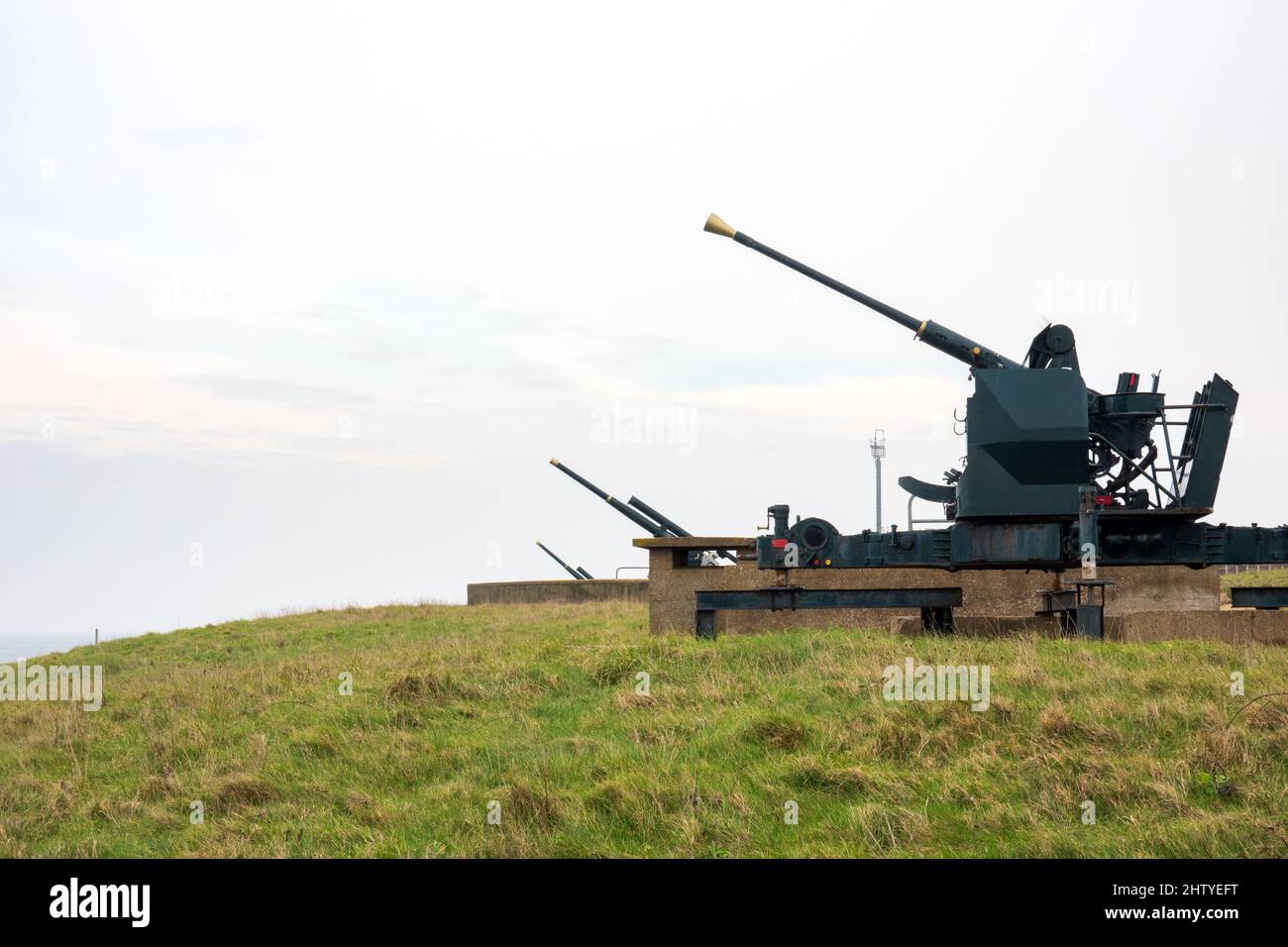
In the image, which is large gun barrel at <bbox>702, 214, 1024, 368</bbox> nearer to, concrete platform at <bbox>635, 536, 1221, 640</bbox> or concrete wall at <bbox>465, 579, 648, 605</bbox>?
concrete platform at <bbox>635, 536, 1221, 640</bbox>

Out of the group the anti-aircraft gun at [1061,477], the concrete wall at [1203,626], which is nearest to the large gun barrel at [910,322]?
the anti-aircraft gun at [1061,477]

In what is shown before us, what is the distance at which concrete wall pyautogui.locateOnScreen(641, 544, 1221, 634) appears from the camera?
14.7 meters

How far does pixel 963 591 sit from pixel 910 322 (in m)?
3.47

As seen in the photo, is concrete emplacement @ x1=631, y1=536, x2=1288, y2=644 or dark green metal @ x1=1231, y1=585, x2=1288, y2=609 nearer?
dark green metal @ x1=1231, y1=585, x2=1288, y2=609

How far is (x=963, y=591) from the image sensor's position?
15.0 m

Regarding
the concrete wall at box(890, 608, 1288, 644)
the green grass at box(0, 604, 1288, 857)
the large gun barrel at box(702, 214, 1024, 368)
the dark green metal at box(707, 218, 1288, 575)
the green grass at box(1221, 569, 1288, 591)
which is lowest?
the green grass at box(0, 604, 1288, 857)

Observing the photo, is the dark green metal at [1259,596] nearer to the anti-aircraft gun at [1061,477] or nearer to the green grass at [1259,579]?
the anti-aircraft gun at [1061,477]

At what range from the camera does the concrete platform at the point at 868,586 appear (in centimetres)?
1471

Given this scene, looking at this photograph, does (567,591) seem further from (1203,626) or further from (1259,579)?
(1203,626)

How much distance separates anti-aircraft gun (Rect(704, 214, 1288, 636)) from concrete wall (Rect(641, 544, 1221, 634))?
48.6 inches

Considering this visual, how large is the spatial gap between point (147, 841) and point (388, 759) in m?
1.76

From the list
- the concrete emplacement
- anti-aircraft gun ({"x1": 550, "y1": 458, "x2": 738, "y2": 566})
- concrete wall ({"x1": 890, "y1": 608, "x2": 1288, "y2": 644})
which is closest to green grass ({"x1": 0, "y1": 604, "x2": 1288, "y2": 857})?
concrete wall ({"x1": 890, "y1": 608, "x2": 1288, "y2": 644})
